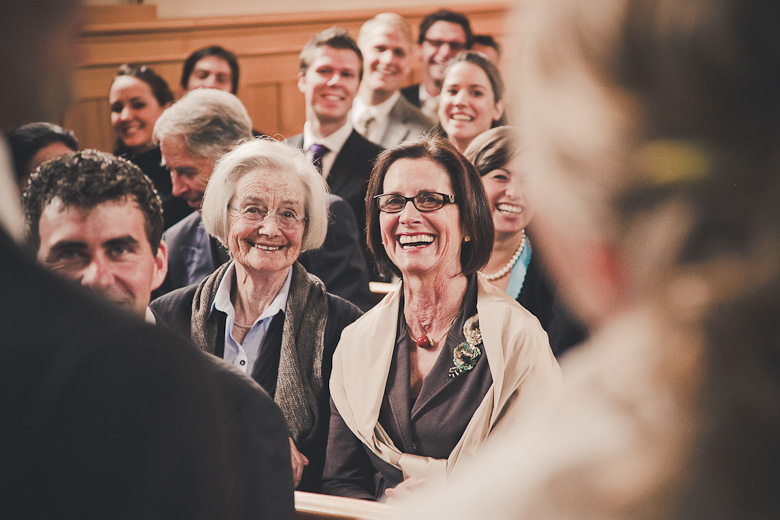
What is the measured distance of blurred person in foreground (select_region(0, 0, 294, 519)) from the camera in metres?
0.62

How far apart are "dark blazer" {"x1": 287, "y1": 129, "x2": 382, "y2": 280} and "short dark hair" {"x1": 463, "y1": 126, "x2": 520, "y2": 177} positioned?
0.73 m

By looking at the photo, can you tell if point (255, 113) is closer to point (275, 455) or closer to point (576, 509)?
point (275, 455)

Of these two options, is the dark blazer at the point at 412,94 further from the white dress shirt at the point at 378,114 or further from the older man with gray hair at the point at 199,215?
the older man with gray hair at the point at 199,215

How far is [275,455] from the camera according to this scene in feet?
3.28

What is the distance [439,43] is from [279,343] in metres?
2.55

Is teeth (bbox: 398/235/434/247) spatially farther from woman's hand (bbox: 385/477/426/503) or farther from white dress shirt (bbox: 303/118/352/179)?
white dress shirt (bbox: 303/118/352/179)

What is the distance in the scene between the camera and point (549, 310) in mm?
2168

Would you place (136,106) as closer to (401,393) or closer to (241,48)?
(241,48)

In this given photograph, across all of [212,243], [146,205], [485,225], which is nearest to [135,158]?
[212,243]

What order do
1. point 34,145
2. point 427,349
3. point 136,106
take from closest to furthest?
point 427,349, point 34,145, point 136,106

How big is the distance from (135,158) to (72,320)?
3.14m

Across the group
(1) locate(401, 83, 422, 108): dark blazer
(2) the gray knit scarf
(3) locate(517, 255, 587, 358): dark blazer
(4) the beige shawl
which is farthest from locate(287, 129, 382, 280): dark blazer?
(1) locate(401, 83, 422, 108): dark blazer

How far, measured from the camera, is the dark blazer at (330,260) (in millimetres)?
2561

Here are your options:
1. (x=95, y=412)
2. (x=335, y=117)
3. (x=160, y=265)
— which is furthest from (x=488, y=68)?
(x=95, y=412)
